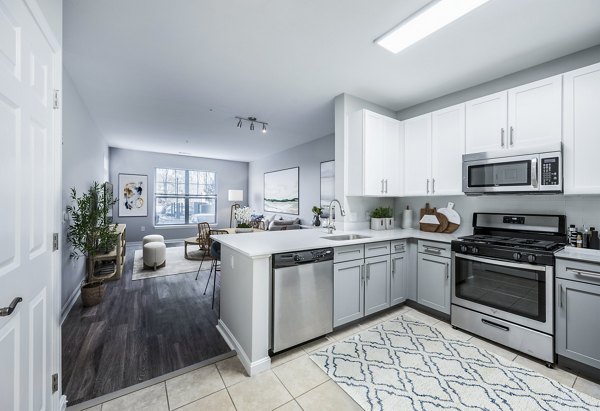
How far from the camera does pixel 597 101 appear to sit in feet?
6.73

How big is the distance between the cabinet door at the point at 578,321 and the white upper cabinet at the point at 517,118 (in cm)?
126

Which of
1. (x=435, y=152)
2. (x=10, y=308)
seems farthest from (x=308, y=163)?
(x=10, y=308)

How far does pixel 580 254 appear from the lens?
6.49 ft

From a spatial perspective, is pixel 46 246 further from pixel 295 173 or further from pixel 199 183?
pixel 199 183

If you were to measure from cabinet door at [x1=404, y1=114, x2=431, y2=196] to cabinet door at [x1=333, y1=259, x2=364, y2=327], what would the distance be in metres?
1.40

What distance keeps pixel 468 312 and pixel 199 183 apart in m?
7.89

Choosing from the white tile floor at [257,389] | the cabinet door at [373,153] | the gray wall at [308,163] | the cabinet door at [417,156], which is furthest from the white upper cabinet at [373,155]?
the gray wall at [308,163]

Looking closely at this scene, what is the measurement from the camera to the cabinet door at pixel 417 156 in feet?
10.5

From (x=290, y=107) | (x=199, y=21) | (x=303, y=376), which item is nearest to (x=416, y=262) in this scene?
(x=303, y=376)

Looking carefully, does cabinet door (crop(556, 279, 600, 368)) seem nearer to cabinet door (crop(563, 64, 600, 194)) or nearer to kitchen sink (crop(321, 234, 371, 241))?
cabinet door (crop(563, 64, 600, 194))

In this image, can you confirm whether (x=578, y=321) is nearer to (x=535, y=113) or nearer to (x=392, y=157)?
(x=535, y=113)

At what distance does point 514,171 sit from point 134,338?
3.94 meters

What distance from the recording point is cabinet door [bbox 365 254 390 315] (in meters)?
2.68

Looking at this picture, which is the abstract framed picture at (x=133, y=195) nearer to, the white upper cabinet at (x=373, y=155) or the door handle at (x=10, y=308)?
the white upper cabinet at (x=373, y=155)
